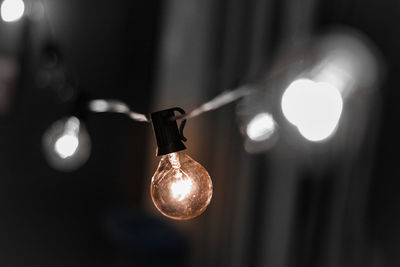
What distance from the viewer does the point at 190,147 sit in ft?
7.60

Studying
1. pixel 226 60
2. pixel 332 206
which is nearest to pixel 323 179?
pixel 332 206

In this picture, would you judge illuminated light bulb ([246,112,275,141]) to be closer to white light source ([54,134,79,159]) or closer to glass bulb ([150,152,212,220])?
white light source ([54,134,79,159])

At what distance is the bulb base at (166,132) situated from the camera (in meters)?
0.57

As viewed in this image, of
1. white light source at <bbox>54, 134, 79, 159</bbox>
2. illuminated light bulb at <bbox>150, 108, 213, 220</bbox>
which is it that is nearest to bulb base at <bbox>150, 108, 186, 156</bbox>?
illuminated light bulb at <bbox>150, 108, 213, 220</bbox>

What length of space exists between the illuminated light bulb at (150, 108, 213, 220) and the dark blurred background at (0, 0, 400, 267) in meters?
0.39

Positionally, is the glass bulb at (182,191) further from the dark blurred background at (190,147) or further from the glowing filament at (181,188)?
the dark blurred background at (190,147)

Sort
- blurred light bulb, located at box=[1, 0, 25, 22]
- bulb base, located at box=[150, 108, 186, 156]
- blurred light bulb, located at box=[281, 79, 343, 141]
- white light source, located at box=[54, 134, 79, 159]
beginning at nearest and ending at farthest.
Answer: bulb base, located at box=[150, 108, 186, 156], blurred light bulb, located at box=[281, 79, 343, 141], white light source, located at box=[54, 134, 79, 159], blurred light bulb, located at box=[1, 0, 25, 22]

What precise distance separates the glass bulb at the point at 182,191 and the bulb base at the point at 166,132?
30 millimetres

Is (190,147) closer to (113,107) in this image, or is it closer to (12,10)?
(12,10)

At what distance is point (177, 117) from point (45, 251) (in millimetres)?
2312

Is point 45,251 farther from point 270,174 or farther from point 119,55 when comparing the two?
point 270,174

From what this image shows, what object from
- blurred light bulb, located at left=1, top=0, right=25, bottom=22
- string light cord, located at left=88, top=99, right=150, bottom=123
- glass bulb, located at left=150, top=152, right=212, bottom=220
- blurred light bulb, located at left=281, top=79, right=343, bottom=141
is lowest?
glass bulb, located at left=150, top=152, right=212, bottom=220

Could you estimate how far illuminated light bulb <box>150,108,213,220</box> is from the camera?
569 millimetres

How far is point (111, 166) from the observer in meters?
2.75
